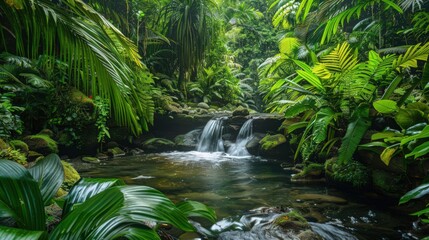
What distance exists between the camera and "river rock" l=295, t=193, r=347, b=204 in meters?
3.79

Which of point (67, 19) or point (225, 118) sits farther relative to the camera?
point (225, 118)

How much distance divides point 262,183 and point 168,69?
8436 mm

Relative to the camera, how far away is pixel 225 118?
32.1 feet

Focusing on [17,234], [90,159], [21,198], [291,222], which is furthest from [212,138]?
[17,234]

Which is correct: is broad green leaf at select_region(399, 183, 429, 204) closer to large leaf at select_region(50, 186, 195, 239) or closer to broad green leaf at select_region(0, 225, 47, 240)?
large leaf at select_region(50, 186, 195, 239)

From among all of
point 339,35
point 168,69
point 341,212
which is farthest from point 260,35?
point 341,212

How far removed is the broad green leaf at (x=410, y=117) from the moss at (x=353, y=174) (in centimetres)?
134

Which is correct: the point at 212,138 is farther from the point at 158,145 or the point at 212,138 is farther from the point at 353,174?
the point at 353,174

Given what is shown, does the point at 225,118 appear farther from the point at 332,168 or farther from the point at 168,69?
the point at 332,168

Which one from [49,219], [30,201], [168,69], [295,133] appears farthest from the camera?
[168,69]

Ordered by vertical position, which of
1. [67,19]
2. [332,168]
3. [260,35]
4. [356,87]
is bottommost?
[332,168]

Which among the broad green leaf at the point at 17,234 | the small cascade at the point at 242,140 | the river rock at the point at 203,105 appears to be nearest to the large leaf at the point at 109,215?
the broad green leaf at the point at 17,234

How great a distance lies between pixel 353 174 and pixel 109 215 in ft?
12.7

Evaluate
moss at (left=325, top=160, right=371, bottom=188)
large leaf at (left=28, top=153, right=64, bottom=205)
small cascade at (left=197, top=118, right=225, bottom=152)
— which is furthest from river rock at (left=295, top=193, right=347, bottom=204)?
small cascade at (left=197, top=118, right=225, bottom=152)
